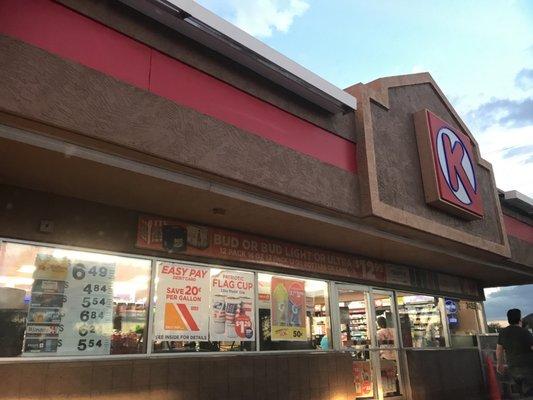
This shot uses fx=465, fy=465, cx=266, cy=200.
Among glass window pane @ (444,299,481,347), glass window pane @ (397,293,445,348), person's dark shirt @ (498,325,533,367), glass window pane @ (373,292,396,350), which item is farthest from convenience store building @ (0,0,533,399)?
glass window pane @ (444,299,481,347)

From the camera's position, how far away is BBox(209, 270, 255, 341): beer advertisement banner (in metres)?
8.47

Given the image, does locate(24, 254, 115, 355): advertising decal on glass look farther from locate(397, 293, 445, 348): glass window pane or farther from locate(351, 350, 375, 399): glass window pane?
locate(397, 293, 445, 348): glass window pane

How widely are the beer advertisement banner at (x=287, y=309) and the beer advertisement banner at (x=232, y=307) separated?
58 centimetres

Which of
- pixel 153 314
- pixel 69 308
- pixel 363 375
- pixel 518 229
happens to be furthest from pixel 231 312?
pixel 518 229

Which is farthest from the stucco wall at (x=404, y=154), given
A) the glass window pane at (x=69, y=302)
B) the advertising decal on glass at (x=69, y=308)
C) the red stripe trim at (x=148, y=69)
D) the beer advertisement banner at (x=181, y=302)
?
the advertising decal on glass at (x=69, y=308)

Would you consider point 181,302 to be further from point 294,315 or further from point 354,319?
point 354,319

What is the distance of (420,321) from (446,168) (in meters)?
4.94

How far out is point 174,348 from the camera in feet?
25.4

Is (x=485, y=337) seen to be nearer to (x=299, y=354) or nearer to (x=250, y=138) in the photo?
(x=299, y=354)

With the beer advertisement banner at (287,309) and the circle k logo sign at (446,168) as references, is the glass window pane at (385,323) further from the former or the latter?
the circle k logo sign at (446,168)

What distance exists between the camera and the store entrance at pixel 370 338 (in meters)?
10.8

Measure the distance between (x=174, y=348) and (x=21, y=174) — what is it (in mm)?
3662

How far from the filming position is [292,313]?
9836 mm

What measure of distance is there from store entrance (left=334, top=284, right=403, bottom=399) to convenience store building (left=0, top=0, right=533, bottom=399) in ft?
0.24
